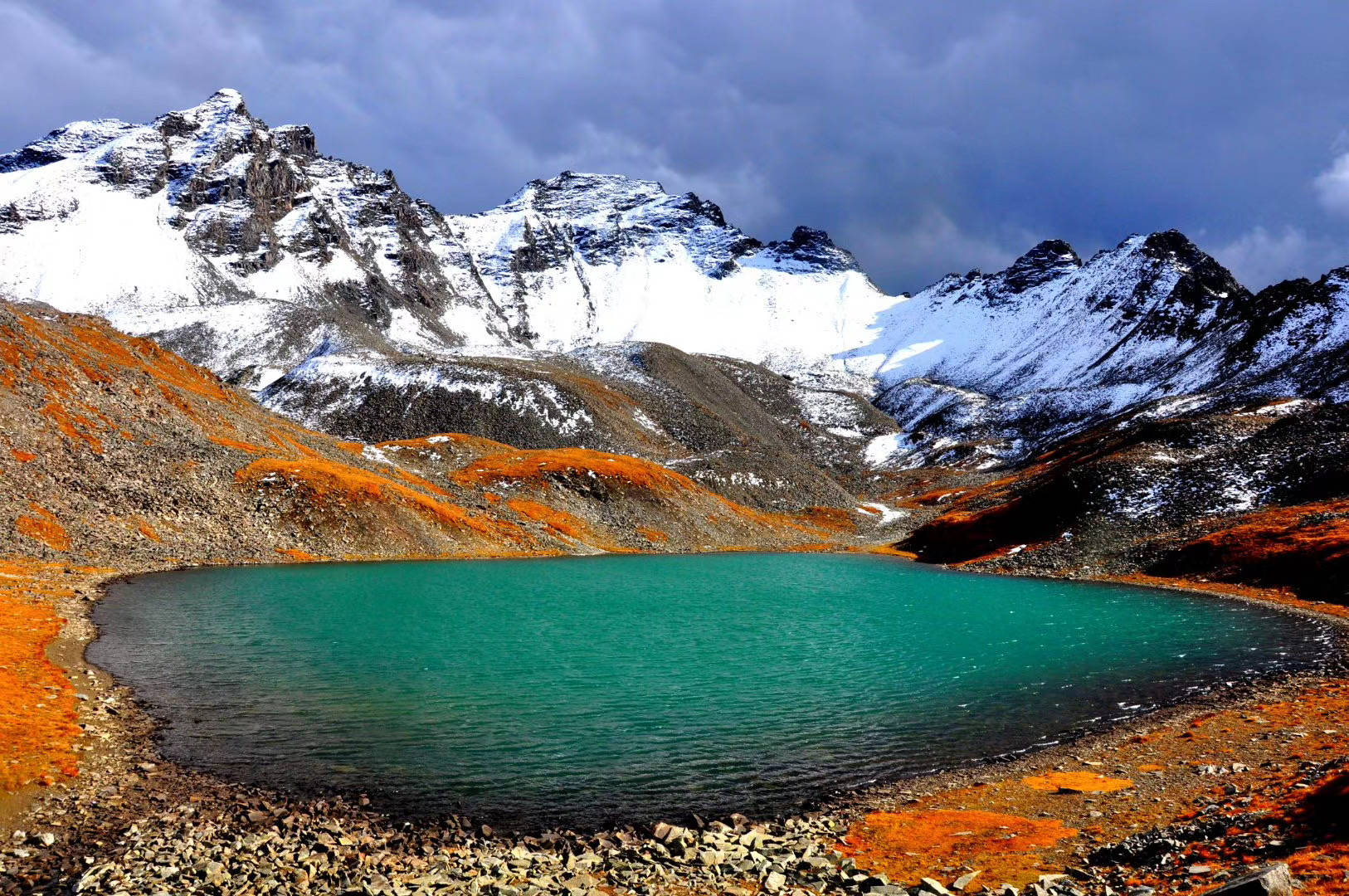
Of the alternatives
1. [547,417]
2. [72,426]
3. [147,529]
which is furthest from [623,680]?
[547,417]

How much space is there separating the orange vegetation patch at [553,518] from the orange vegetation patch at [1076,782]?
7580 centimetres

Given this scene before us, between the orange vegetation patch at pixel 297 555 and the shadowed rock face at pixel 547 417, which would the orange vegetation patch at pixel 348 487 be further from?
the shadowed rock face at pixel 547 417

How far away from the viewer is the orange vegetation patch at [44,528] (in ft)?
170

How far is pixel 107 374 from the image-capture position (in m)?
77.2

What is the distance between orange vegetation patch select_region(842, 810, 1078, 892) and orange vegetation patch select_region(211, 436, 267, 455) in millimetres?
79102

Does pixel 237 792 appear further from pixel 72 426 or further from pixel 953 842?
pixel 72 426

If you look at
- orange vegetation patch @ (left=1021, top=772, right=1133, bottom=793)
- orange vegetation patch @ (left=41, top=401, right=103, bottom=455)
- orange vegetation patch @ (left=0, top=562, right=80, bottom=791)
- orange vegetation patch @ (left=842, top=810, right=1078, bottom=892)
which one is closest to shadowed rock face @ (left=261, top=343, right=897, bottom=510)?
orange vegetation patch @ (left=41, top=401, right=103, bottom=455)

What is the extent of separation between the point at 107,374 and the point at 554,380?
3492 inches

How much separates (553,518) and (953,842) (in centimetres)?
8247

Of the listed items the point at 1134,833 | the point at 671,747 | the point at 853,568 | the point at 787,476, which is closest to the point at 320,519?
the point at 853,568

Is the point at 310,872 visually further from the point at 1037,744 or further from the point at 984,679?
the point at 984,679

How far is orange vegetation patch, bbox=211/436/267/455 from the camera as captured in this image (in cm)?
7969

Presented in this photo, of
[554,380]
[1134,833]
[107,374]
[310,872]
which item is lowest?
[1134,833]

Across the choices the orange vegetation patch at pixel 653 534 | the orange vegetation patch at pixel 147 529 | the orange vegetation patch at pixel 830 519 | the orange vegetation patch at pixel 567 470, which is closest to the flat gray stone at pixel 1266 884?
the orange vegetation patch at pixel 147 529
